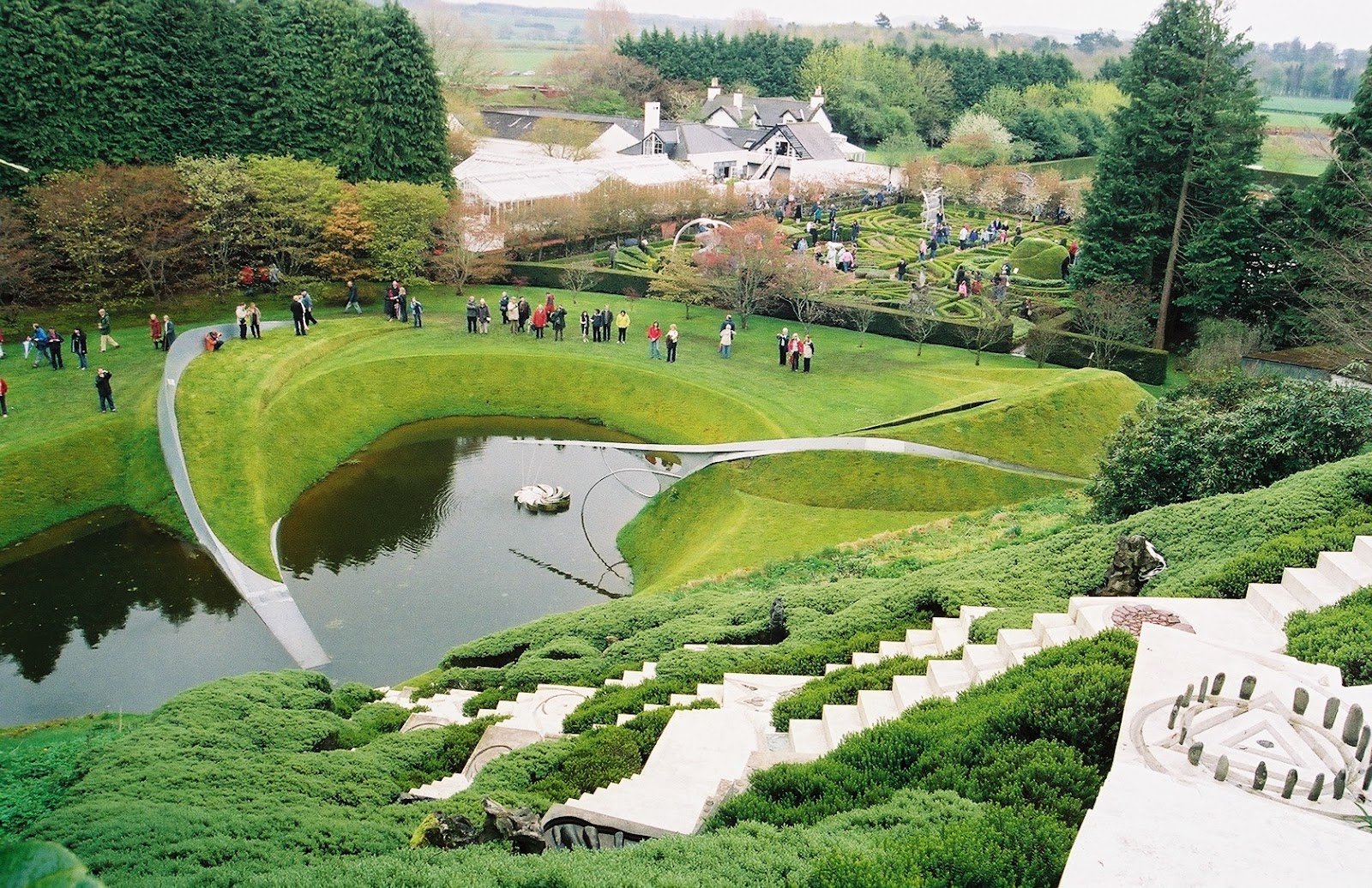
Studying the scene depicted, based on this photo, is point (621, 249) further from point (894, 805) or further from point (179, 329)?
point (894, 805)

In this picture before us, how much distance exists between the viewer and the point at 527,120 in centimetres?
7794

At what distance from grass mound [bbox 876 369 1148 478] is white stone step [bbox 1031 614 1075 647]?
13.1 m

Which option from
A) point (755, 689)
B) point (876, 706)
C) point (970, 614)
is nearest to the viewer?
point (876, 706)

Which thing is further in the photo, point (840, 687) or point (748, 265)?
point (748, 265)

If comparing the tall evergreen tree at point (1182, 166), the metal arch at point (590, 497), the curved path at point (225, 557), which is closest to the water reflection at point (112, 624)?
the curved path at point (225, 557)

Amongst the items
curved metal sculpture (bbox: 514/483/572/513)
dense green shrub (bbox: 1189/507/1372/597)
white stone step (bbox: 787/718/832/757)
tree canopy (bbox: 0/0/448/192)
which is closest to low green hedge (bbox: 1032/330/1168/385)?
curved metal sculpture (bbox: 514/483/572/513)

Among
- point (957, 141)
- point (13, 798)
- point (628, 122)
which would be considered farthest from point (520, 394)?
point (957, 141)

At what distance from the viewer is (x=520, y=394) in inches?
1277

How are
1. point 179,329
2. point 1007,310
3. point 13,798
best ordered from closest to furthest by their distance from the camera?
point 13,798
point 179,329
point 1007,310

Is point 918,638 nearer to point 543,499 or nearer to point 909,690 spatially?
point 909,690

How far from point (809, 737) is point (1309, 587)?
5898 millimetres

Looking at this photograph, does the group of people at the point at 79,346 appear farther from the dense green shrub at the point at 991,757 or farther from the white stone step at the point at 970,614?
the dense green shrub at the point at 991,757

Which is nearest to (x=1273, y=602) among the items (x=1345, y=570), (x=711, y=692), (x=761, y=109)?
(x=1345, y=570)

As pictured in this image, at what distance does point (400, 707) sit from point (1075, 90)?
317 ft
